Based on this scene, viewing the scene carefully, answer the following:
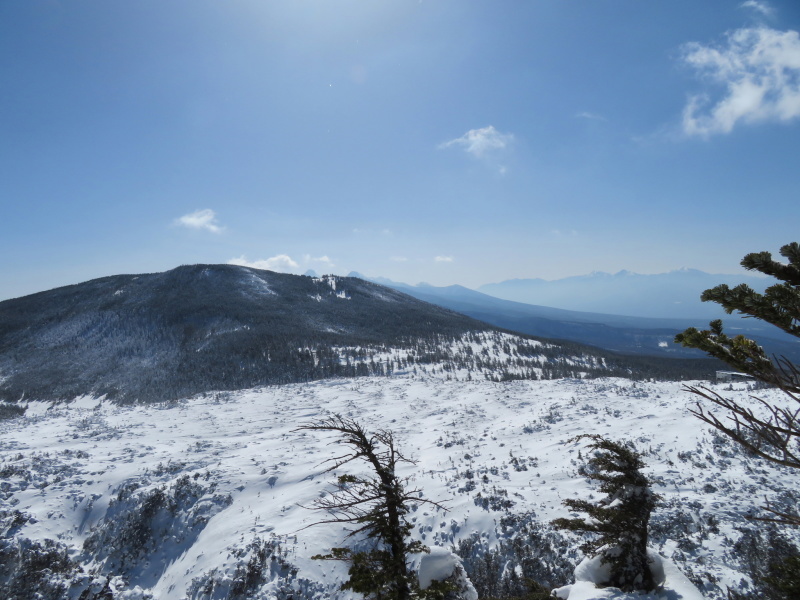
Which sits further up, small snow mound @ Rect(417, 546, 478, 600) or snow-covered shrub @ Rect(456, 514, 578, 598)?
small snow mound @ Rect(417, 546, 478, 600)

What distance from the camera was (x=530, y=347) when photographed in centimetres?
9244

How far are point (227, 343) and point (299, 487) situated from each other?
2667 inches

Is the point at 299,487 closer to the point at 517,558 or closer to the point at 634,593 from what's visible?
the point at 517,558

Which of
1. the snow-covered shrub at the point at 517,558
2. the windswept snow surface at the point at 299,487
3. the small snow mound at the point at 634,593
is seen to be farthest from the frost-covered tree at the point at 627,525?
the snow-covered shrub at the point at 517,558

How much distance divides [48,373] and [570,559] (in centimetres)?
9891

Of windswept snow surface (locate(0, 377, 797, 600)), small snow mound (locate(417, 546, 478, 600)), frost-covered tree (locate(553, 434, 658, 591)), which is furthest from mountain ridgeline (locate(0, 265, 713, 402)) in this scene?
frost-covered tree (locate(553, 434, 658, 591))

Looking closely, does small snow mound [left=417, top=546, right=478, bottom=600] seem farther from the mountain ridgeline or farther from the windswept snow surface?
the mountain ridgeline

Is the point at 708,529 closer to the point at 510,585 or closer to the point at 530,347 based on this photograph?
the point at 510,585

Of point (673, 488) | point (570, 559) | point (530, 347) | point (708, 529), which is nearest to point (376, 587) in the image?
point (570, 559)

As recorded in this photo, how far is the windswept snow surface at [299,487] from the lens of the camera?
12141 mm

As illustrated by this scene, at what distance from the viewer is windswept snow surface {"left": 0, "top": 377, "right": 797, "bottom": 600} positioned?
478 inches

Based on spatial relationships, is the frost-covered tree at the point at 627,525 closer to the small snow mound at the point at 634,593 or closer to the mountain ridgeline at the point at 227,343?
the small snow mound at the point at 634,593

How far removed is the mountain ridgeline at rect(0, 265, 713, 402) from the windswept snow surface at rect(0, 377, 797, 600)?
92.6 feet

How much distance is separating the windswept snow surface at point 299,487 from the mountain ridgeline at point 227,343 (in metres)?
28.2
